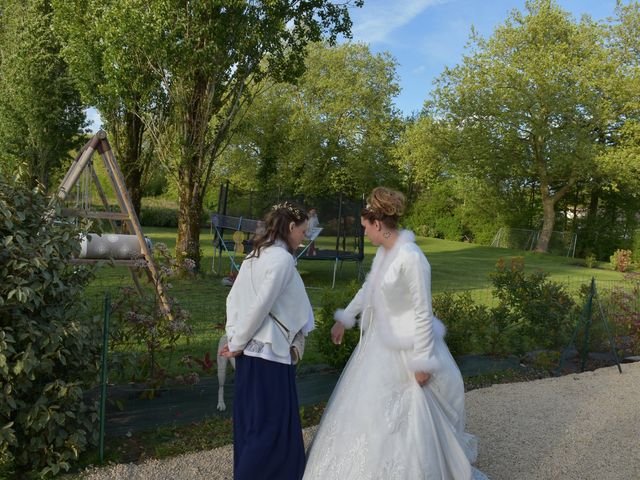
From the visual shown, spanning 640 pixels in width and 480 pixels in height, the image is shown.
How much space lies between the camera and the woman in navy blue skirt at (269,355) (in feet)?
10.7

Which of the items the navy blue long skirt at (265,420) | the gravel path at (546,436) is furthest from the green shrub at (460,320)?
the navy blue long skirt at (265,420)

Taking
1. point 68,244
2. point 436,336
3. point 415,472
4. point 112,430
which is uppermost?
point 68,244

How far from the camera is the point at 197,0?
11836 millimetres

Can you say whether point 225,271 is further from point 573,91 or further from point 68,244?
point 573,91

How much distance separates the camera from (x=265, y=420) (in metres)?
3.31

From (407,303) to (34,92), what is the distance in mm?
22112

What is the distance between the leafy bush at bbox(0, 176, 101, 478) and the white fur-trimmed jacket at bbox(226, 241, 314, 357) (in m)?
1.14

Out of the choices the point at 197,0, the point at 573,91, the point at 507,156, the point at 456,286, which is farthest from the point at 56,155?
the point at 573,91

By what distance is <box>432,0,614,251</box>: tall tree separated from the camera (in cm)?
2777

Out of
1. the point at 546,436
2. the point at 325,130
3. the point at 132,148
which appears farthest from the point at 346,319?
the point at 325,130

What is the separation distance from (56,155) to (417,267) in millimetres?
23567

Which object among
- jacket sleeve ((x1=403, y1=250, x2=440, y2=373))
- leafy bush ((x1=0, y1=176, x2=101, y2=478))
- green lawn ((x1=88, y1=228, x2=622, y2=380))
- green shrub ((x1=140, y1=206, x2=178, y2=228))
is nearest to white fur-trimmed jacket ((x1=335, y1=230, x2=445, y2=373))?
jacket sleeve ((x1=403, y1=250, x2=440, y2=373))

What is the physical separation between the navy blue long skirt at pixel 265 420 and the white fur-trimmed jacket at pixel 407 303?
0.64 metres

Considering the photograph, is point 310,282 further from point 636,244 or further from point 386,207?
point 636,244
